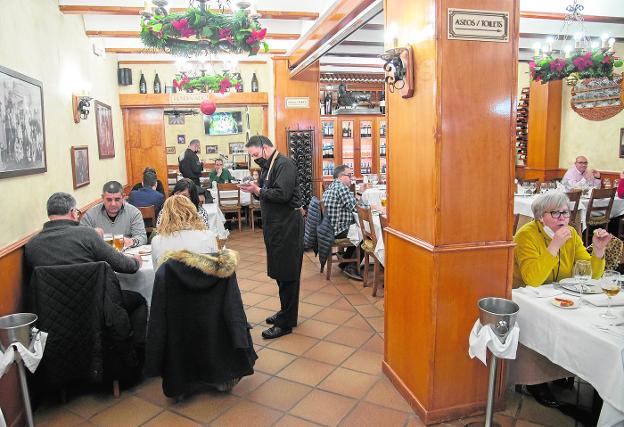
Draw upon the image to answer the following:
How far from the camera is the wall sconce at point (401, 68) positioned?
2664 mm

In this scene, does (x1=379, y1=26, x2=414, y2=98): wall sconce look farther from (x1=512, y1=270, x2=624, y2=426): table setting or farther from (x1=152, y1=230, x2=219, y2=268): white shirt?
(x1=152, y1=230, x2=219, y2=268): white shirt

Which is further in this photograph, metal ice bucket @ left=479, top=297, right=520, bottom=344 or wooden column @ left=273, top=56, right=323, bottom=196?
wooden column @ left=273, top=56, right=323, bottom=196

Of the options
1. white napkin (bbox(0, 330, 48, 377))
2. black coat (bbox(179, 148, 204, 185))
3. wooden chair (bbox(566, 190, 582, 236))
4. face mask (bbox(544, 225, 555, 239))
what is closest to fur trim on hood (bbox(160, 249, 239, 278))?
white napkin (bbox(0, 330, 48, 377))

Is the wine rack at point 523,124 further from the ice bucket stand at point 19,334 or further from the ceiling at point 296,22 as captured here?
the ice bucket stand at point 19,334

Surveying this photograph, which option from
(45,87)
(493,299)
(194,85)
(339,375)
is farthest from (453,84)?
(194,85)

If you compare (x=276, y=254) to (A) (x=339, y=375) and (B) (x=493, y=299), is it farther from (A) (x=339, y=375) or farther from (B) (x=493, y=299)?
(B) (x=493, y=299)

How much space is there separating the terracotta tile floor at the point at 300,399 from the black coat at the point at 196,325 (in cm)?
19

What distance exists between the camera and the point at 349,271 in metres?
5.75

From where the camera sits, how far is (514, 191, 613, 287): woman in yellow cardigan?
2.74m

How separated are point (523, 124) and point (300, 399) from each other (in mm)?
9456

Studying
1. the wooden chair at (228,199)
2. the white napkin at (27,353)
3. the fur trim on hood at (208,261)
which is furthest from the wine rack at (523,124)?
the white napkin at (27,353)

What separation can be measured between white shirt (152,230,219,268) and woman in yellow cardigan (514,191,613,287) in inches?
77.6

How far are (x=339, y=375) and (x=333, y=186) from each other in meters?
2.64

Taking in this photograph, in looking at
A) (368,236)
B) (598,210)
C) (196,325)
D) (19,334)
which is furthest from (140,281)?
(598,210)
